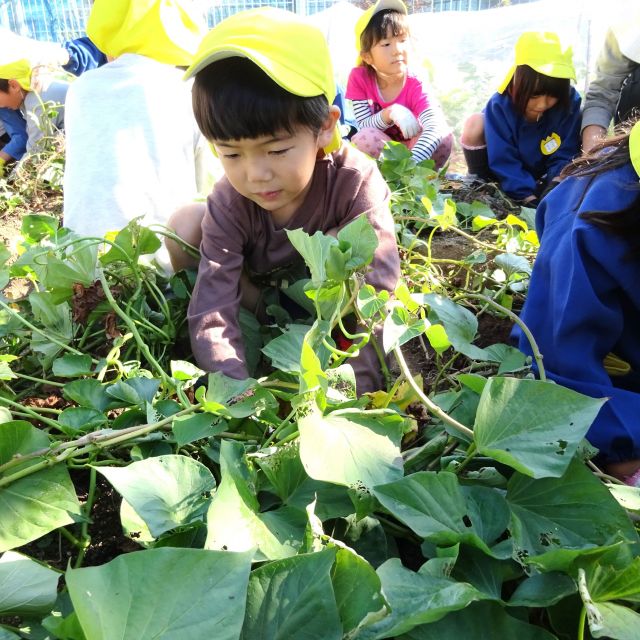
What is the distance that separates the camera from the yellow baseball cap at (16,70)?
2787 millimetres

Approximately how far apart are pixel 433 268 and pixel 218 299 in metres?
0.52

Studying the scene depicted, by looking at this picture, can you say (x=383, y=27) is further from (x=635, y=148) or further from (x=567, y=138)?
(x=635, y=148)

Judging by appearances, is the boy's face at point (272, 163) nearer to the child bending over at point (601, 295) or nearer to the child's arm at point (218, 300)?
the child's arm at point (218, 300)

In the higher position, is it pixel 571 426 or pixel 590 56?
pixel 571 426

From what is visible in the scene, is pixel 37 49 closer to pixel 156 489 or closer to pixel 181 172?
pixel 181 172

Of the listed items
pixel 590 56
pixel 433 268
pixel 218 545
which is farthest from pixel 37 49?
pixel 218 545

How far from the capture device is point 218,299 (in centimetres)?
105

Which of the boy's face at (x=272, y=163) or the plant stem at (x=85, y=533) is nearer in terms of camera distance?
the plant stem at (x=85, y=533)

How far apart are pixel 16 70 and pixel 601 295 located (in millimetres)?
2784

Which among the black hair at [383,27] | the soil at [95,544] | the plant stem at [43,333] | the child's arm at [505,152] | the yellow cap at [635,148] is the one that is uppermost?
the yellow cap at [635,148]

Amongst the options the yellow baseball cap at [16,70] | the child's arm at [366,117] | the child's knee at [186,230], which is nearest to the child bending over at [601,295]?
the child's knee at [186,230]

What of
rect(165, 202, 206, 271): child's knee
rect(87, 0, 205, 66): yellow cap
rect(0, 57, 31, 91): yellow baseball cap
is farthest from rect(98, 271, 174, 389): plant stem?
rect(0, 57, 31, 91): yellow baseball cap

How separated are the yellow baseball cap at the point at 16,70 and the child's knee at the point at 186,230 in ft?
6.70

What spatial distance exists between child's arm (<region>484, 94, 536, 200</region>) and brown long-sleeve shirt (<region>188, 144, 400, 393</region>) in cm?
136
